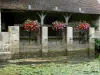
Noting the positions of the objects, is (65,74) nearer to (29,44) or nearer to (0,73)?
(0,73)

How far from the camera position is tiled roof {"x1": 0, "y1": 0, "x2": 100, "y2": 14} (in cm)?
2269

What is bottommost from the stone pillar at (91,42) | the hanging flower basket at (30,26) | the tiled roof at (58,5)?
the stone pillar at (91,42)

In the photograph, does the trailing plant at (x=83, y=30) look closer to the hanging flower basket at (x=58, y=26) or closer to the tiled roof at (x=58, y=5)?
the tiled roof at (x=58, y=5)

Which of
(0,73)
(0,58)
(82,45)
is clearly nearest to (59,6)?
(82,45)

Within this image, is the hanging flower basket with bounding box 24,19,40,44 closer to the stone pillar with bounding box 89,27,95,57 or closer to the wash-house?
the wash-house

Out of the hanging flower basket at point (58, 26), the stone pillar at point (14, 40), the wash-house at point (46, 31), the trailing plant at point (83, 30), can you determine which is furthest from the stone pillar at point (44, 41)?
the trailing plant at point (83, 30)

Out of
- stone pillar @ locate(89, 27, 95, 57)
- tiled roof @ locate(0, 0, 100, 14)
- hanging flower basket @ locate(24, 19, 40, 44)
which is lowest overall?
stone pillar @ locate(89, 27, 95, 57)

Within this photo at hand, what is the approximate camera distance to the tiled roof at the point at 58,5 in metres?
22.7

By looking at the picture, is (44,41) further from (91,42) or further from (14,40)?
(91,42)

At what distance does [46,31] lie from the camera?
22469 millimetres

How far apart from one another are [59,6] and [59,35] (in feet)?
6.92

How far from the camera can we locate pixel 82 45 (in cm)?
2380

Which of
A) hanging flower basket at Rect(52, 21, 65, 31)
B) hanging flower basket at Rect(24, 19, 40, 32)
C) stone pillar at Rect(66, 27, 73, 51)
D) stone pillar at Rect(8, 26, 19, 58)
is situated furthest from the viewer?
stone pillar at Rect(66, 27, 73, 51)

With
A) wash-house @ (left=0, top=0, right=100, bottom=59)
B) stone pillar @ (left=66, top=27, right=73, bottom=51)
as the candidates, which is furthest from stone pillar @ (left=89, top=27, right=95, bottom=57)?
stone pillar @ (left=66, top=27, right=73, bottom=51)
